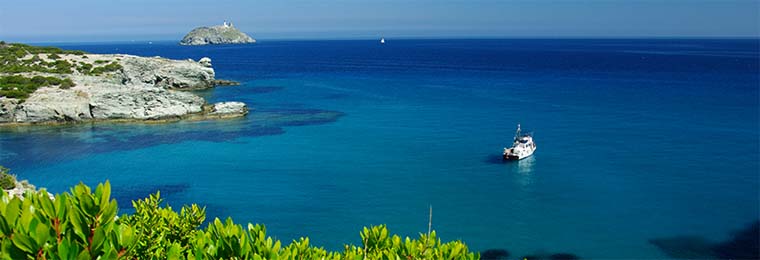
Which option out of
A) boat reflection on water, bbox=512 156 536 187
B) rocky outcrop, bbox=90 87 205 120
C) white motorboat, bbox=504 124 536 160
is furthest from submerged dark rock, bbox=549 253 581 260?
rocky outcrop, bbox=90 87 205 120

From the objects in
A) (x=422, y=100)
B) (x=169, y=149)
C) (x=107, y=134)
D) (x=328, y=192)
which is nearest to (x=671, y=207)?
(x=328, y=192)

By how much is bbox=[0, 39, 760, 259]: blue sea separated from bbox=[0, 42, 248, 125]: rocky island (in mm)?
2268

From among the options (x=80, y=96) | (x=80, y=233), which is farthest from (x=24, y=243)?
(x=80, y=96)

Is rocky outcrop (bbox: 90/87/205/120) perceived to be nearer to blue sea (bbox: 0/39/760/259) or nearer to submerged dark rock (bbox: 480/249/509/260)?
blue sea (bbox: 0/39/760/259)

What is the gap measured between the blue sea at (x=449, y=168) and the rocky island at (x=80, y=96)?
2.27 meters

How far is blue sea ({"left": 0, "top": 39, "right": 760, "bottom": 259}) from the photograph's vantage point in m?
25.8

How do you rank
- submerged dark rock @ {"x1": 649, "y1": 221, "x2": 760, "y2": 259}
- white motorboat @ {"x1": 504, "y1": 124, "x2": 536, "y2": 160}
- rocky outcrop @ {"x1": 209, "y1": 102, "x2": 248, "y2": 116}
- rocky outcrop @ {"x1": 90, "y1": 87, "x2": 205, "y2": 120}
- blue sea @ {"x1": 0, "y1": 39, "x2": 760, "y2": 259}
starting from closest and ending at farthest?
submerged dark rock @ {"x1": 649, "y1": 221, "x2": 760, "y2": 259}, blue sea @ {"x1": 0, "y1": 39, "x2": 760, "y2": 259}, white motorboat @ {"x1": 504, "y1": 124, "x2": 536, "y2": 160}, rocky outcrop @ {"x1": 90, "y1": 87, "x2": 205, "y2": 120}, rocky outcrop @ {"x1": 209, "y1": 102, "x2": 248, "y2": 116}

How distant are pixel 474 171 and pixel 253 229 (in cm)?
2955

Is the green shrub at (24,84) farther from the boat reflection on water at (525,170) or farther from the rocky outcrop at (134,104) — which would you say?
the boat reflection on water at (525,170)

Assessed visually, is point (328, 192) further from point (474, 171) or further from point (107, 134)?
point (107, 134)

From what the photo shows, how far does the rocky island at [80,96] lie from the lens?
153 feet

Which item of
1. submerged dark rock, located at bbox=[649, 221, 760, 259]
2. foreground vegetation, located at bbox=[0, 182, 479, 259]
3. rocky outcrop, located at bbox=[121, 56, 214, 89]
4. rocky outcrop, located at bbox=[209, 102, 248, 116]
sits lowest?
submerged dark rock, located at bbox=[649, 221, 760, 259]

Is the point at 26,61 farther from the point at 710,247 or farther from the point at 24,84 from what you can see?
the point at 710,247

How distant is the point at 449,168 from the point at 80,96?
1483 inches
